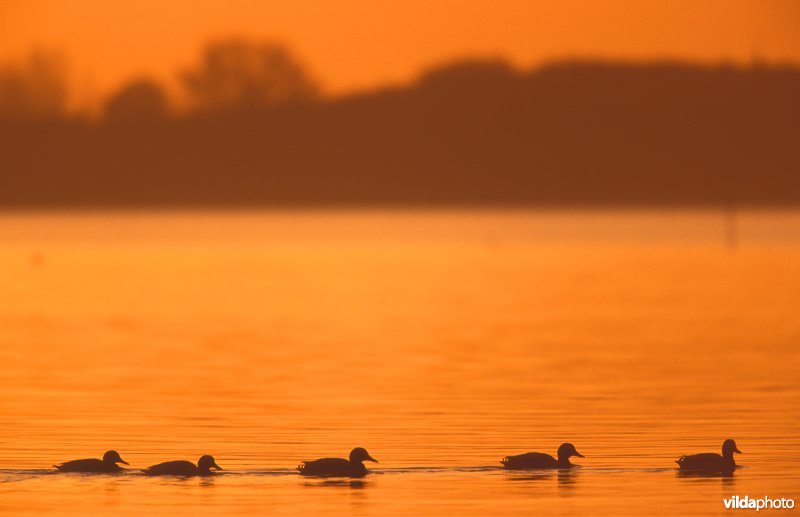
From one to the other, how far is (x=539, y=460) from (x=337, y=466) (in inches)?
114

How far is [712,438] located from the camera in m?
30.0

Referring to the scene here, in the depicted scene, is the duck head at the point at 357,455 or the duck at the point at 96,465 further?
the duck head at the point at 357,455

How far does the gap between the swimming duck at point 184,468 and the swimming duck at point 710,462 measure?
6612mm

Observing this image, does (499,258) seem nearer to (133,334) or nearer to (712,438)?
(133,334)

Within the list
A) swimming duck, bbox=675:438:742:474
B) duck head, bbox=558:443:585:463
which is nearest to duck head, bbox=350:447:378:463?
duck head, bbox=558:443:585:463

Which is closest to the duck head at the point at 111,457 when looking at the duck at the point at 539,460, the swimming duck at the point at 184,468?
the swimming duck at the point at 184,468

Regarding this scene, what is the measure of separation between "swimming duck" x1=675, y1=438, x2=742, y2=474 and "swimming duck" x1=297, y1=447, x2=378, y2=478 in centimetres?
456

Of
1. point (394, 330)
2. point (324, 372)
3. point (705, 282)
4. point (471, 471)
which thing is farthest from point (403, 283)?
point (471, 471)

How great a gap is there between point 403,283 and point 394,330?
115 ft

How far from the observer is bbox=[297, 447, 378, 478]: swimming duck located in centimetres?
2545

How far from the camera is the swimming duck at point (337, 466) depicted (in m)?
25.5

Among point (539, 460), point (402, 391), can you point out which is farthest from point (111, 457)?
point (402, 391)

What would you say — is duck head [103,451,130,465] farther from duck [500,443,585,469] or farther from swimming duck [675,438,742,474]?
swimming duck [675,438,742,474]

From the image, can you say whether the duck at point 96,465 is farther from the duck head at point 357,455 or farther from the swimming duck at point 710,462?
the swimming duck at point 710,462
